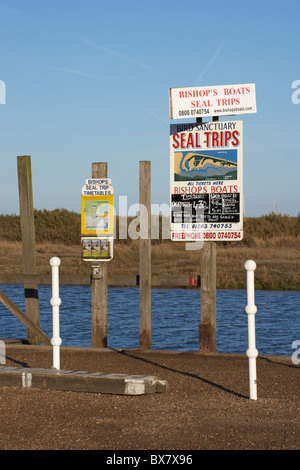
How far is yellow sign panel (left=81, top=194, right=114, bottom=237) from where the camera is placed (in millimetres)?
10539

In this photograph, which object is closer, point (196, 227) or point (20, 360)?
point (20, 360)

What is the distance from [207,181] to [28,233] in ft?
9.78

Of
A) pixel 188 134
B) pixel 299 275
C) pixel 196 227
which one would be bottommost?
pixel 299 275

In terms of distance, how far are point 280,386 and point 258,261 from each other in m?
26.8

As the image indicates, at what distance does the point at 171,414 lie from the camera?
6.29 m

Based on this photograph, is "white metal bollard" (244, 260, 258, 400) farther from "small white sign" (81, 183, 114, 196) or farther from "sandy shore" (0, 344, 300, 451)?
"small white sign" (81, 183, 114, 196)

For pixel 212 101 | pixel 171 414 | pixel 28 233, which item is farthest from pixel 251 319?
pixel 28 233

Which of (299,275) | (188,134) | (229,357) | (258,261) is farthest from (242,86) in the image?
(258,261)

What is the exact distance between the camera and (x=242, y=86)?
10.1 metres

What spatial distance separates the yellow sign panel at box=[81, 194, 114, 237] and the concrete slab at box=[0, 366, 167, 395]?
3.35m

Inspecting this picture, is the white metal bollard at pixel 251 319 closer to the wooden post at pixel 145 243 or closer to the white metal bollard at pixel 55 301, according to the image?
the white metal bollard at pixel 55 301

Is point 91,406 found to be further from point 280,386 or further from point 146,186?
point 146,186

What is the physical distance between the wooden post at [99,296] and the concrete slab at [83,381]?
3.17m
